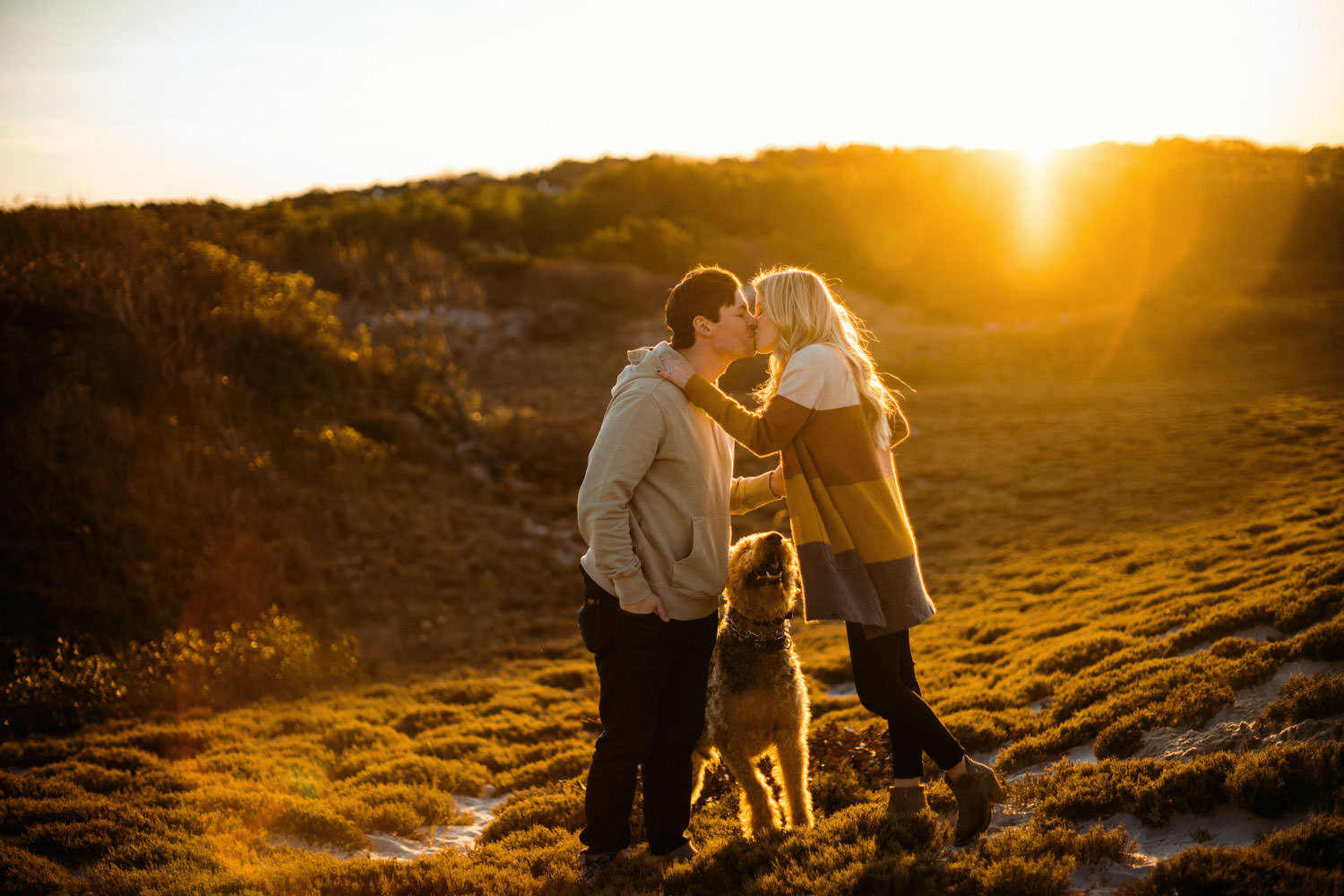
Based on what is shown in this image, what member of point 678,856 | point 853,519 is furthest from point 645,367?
point 678,856

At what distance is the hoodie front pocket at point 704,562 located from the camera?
345cm

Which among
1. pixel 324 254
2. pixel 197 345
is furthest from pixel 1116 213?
pixel 197 345

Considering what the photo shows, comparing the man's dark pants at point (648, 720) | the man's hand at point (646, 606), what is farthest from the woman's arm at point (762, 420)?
the man's dark pants at point (648, 720)

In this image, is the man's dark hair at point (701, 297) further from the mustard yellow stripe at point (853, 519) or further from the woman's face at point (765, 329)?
the mustard yellow stripe at point (853, 519)

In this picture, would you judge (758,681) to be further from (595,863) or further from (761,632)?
(595,863)

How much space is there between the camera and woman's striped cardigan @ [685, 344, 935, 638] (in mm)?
3389

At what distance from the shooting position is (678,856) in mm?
3725

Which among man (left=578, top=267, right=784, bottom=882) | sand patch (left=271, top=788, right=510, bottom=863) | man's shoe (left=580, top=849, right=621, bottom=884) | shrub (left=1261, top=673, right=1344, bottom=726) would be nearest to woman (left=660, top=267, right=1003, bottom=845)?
man (left=578, top=267, right=784, bottom=882)

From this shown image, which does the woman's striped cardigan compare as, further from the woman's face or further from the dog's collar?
the dog's collar

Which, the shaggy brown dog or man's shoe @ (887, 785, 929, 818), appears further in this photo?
the shaggy brown dog

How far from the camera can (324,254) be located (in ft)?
85.8

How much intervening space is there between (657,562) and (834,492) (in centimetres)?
83

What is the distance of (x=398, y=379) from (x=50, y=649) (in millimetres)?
8979

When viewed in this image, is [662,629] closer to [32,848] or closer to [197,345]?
[32,848]
